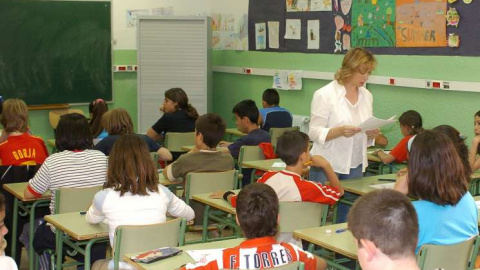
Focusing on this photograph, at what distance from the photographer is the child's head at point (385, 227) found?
6.42ft

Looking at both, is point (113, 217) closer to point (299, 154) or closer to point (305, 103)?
point (299, 154)

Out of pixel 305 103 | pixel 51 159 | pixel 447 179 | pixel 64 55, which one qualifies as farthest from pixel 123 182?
pixel 64 55

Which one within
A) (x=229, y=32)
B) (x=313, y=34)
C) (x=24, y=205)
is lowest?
(x=24, y=205)

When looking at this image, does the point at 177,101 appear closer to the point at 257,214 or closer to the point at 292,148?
the point at 292,148

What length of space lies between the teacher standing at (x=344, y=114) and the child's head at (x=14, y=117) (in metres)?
2.19

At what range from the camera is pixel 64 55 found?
9.16 meters

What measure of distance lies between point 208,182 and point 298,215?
1.16 meters

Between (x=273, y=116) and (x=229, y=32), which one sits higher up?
(x=229, y=32)

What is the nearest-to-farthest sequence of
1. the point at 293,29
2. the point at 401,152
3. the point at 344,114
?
the point at 344,114 < the point at 401,152 < the point at 293,29

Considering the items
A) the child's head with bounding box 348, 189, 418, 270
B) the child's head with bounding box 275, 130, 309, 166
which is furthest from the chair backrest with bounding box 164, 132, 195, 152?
the child's head with bounding box 348, 189, 418, 270

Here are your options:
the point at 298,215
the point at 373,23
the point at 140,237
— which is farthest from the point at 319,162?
the point at 373,23

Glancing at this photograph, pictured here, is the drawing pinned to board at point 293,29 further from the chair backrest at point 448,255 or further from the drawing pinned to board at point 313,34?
the chair backrest at point 448,255

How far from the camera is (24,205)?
5191 mm

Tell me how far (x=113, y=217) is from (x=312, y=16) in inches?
206
